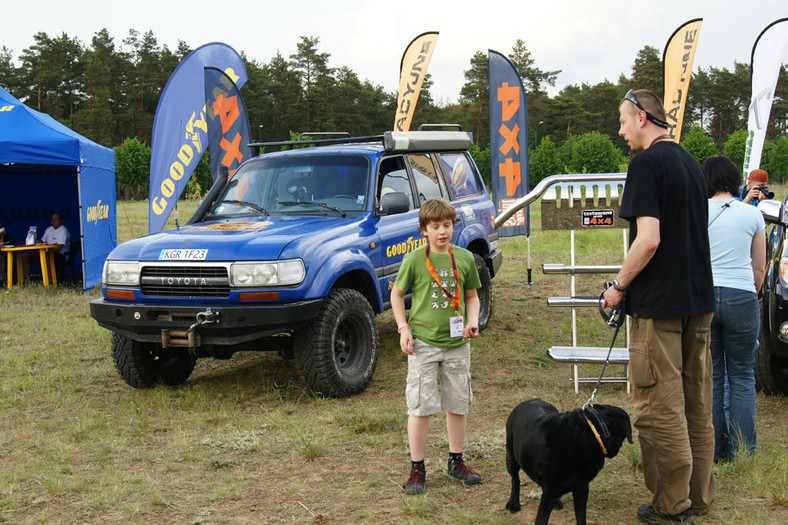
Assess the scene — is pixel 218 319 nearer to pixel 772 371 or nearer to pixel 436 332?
pixel 436 332

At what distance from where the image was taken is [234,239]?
5.65 metres

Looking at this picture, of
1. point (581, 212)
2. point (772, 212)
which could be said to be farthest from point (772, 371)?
point (581, 212)

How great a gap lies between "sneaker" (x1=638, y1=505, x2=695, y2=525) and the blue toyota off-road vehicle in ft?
8.91

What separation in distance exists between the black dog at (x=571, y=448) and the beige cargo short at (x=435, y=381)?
2.24 feet

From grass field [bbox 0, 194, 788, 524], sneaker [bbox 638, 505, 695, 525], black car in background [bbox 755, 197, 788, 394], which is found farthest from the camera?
black car in background [bbox 755, 197, 788, 394]

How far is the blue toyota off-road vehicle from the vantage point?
18.0 feet

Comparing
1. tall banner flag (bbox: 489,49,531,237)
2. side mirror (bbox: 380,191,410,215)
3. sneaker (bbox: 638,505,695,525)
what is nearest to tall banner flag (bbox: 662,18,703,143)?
tall banner flag (bbox: 489,49,531,237)

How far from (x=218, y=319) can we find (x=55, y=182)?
10.1 metres

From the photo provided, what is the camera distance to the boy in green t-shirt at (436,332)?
4012 millimetres

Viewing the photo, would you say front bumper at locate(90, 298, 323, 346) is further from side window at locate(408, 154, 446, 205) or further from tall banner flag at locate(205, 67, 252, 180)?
tall banner flag at locate(205, 67, 252, 180)

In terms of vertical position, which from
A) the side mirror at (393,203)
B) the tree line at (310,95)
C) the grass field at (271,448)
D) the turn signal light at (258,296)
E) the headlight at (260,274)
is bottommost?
the grass field at (271,448)

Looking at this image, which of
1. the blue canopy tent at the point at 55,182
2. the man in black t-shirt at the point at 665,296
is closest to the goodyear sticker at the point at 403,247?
the man in black t-shirt at the point at 665,296

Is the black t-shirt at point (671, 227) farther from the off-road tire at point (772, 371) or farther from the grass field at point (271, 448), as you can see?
the off-road tire at point (772, 371)

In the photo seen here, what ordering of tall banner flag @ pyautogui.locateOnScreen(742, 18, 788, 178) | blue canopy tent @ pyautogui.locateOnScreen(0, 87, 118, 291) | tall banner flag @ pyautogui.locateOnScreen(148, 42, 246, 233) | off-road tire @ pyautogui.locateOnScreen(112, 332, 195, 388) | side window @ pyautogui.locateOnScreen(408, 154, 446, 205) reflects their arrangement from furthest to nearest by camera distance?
blue canopy tent @ pyautogui.locateOnScreen(0, 87, 118, 291), tall banner flag @ pyautogui.locateOnScreen(148, 42, 246, 233), tall banner flag @ pyautogui.locateOnScreen(742, 18, 788, 178), side window @ pyautogui.locateOnScreen(408, 154, 446, 205), off-road tire @ pyautogui.locateOnScreen(112, 332, 195, 388)
